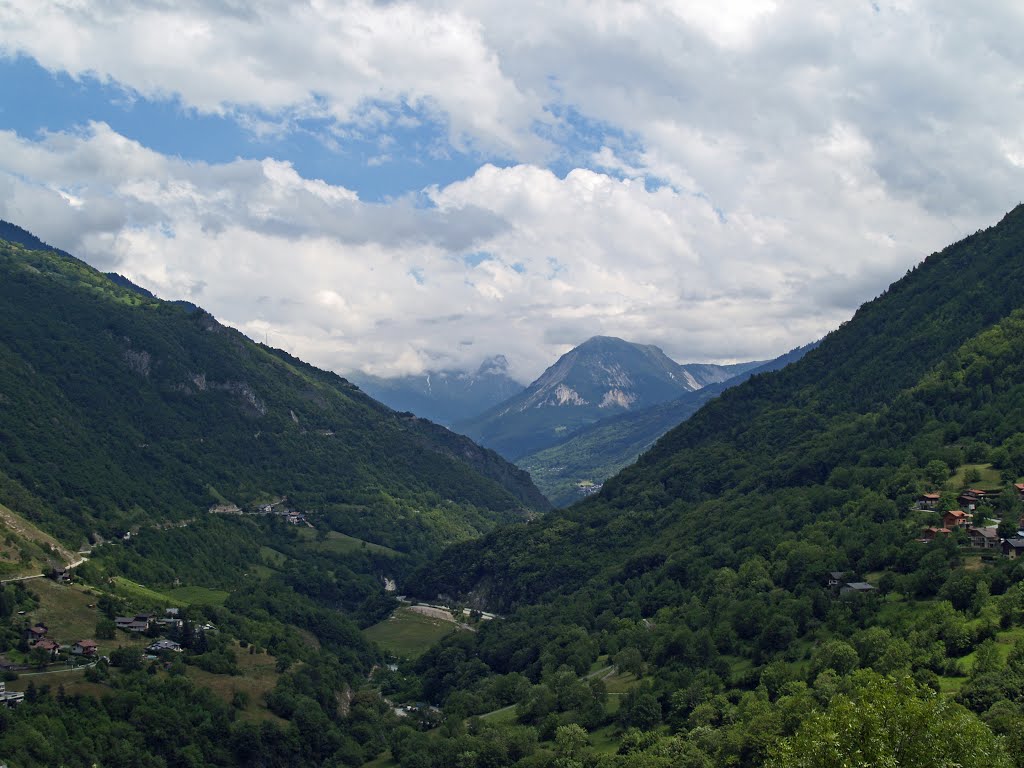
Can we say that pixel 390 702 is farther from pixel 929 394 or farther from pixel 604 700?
pixel 929 394

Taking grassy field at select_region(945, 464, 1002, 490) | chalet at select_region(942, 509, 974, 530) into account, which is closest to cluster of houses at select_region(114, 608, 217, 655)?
chalet at select_region(942, 509, 974, 530)

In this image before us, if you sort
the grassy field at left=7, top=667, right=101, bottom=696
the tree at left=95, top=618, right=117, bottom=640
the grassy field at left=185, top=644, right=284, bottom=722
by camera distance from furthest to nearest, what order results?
the tree at left=95, top=618, right=117, bottom=640 → the grassy field at left=185, top=644, right=284, bottom=722 → the grassy field at left=7, top=667, right=101, bottom=696

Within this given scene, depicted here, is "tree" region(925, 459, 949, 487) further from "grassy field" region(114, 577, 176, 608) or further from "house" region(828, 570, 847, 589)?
"grassy field" region(114, 577, 176, 608)

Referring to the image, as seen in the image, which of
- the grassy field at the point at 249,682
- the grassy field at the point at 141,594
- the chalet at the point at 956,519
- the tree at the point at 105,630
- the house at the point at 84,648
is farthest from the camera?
the grassy field at the point at 141,594

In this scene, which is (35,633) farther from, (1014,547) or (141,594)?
(1014,547)

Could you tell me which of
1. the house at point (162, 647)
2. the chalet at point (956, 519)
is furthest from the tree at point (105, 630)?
the chalet at point (956, 519)

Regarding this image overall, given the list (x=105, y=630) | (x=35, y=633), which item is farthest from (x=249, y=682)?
(x=35, y=633)

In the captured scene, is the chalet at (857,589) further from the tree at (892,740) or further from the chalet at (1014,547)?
the tree at (892,740)
